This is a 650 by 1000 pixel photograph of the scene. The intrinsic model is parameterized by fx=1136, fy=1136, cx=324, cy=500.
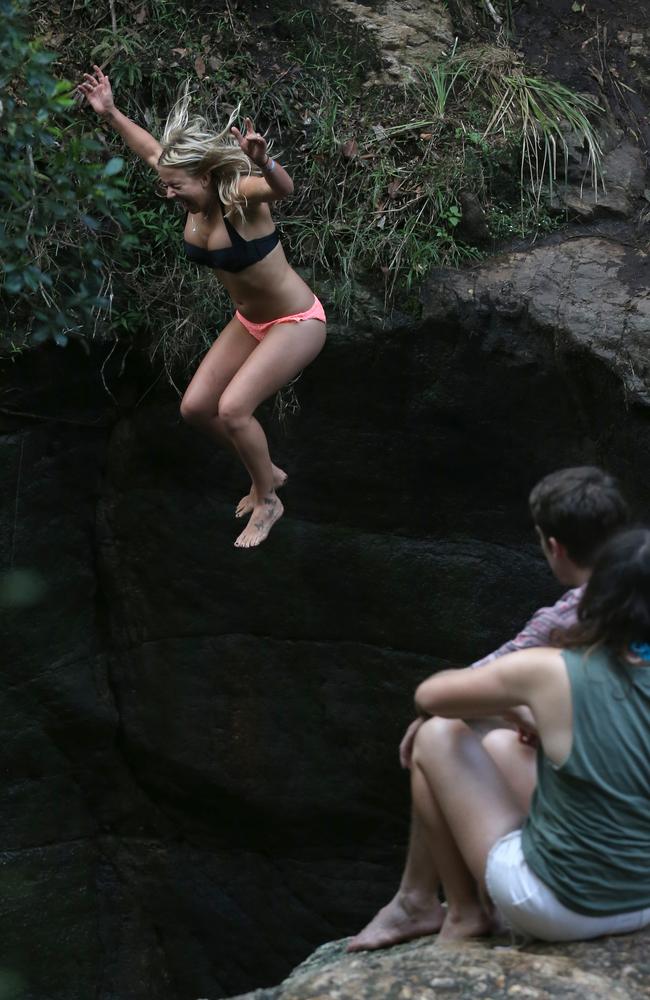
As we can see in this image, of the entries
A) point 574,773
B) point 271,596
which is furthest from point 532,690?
point 271,596

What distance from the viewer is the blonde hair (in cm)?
404

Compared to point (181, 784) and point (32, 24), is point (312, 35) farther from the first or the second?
point (181, 784)

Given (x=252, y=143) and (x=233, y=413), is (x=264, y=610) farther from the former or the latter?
(x=252, y=143)

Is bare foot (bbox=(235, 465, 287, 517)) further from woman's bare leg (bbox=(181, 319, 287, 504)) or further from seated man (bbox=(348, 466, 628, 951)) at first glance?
seated man (bbox=(348, 466, 628, 951))

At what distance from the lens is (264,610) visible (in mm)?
6336

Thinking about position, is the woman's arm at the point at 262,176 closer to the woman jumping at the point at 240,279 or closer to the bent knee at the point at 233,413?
the woman jumping at the point at 240,279

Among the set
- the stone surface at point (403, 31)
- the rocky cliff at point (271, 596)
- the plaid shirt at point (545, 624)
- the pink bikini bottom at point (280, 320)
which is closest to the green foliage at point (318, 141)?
the stone surface at point (403, 31)

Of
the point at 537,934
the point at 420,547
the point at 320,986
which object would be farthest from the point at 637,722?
the point at 420,547

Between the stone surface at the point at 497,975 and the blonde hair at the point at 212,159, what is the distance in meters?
2.55

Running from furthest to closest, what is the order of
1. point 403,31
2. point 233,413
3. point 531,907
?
point 403,31 → point 233,413 → point 531,907

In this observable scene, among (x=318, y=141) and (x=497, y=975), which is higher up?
(x=318, y=141)

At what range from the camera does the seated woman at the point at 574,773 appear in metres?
2.40

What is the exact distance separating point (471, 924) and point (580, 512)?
1.12 m

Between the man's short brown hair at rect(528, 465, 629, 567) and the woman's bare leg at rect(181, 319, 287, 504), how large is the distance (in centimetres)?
203
